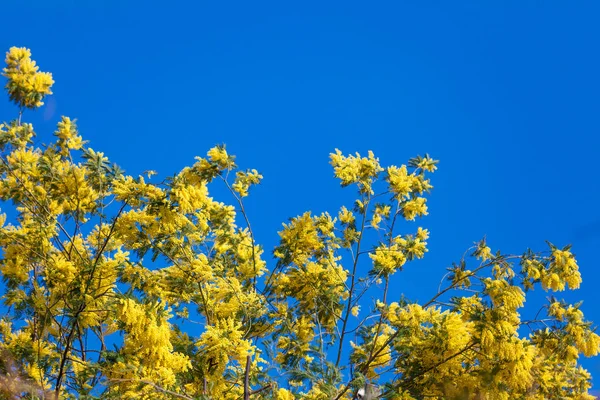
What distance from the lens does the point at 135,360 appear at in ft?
20.7

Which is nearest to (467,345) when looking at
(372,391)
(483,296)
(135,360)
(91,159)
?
(483,296)

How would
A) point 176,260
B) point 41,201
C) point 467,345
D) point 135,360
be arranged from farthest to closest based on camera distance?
1. point 41,201
2. point 176,260
3. point 467,345
4. point 135,360

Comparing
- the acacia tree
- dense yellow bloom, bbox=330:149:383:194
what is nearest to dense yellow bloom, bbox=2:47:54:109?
the acacia tree

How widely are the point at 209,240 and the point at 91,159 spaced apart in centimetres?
232

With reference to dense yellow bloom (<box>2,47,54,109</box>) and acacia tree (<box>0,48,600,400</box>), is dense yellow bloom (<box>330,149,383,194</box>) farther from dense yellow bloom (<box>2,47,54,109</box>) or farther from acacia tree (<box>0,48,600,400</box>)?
dense yellow bloom (<box>2,47,54,109</box>)

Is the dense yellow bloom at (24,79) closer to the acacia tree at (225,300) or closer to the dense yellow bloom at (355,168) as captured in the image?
the acacia tree at (225,300)

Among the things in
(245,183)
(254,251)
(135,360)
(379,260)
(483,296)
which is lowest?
(135,360)

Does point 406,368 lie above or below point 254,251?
below

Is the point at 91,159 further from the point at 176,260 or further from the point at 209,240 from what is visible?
the point at 209,240

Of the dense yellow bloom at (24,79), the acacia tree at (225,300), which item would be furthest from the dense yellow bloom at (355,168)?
the dense yellow bloom at (24,79)

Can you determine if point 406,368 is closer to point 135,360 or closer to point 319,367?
point 319,367

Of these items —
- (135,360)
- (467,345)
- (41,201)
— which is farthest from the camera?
(41,201)

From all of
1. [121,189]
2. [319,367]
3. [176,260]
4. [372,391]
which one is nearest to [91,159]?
[121,189]

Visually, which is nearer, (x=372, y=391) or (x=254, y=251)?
(x=372, y=391)
